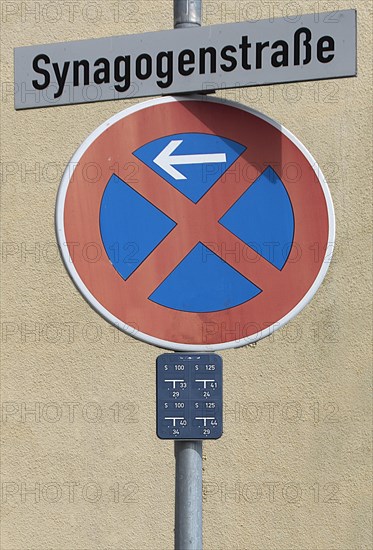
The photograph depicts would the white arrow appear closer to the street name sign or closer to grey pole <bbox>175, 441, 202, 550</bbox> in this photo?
the street name sign

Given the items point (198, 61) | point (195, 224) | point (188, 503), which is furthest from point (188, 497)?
point (198, 61)

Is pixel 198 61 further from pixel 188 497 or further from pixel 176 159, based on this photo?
pixel 188 497

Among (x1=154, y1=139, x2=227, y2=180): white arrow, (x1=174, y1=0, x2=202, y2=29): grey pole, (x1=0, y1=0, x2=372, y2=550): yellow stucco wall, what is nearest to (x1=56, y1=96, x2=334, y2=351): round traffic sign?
(x1=154, y1=139, x2=227, y2=180): white arrow

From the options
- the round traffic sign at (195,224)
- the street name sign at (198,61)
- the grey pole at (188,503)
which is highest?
the street name sign at (198,61)

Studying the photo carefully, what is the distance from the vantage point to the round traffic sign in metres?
1.94

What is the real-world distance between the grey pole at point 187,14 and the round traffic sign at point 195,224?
6.0 inches

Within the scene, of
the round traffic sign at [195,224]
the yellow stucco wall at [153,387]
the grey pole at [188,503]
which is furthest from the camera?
the yellow stucco wall at [153,387]

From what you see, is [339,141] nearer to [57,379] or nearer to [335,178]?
[335,178]

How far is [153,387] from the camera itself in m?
3.94

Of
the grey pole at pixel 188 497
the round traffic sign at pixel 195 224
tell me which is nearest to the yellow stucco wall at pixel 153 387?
the round traffic sign at pixel 195 224

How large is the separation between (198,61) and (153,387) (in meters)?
2.11

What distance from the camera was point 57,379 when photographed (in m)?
4.02

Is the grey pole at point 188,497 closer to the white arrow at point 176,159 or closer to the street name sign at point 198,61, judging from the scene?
the white arrow at point 176,159

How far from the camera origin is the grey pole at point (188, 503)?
71.9 inches
